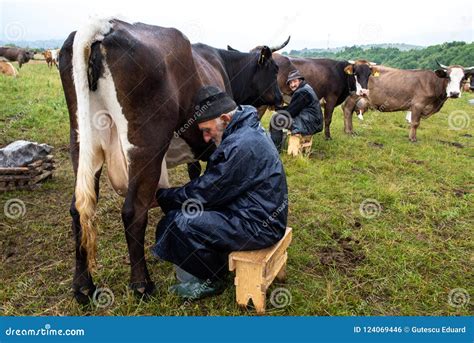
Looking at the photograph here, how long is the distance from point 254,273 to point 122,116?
5.06ft

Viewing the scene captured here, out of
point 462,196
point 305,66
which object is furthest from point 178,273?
point 305,66

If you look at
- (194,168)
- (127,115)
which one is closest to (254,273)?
(127,115)

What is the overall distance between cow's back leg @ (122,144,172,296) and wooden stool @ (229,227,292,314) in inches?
29.4

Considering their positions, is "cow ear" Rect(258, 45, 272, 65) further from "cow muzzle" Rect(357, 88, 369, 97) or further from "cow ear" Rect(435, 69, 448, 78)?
"cow ear" Rect(435, 69, 448, 78)

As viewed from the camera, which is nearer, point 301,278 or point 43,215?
point 301,278

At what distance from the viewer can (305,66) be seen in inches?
400

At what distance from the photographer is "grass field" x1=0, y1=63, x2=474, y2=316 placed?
10.7 ft

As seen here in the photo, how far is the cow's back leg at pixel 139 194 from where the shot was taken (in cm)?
296

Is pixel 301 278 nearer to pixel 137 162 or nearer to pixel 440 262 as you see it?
pixel 440 262

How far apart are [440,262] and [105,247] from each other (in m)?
3.50

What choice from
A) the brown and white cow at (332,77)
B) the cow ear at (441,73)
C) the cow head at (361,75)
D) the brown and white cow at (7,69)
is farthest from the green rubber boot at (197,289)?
the brown and white cow at (7,69)

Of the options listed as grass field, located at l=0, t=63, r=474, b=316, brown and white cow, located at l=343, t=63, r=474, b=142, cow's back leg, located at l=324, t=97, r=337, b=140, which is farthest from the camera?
brown and white cow, located at l=343, t=63, r=474, b=142

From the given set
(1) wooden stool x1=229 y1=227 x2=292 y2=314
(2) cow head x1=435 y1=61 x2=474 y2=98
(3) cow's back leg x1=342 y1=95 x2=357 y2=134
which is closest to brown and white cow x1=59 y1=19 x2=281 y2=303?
(1) wooden stool x1=229 y1=227 x2=292 y2=314

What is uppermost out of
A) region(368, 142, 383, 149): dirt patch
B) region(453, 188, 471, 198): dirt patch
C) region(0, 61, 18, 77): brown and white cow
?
region(453, 188, 471, 198): dirt patch
